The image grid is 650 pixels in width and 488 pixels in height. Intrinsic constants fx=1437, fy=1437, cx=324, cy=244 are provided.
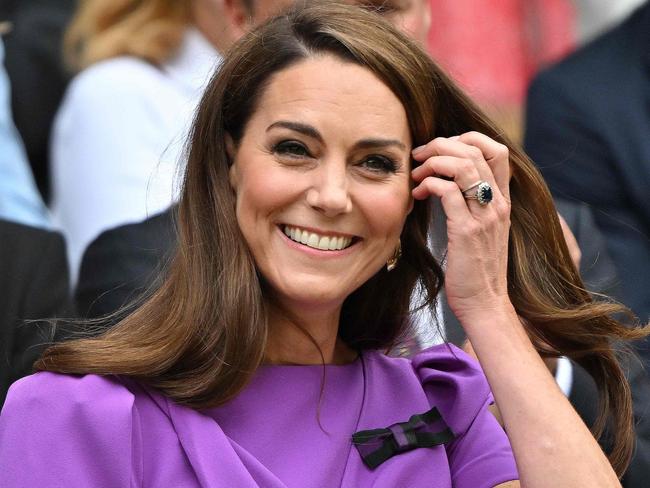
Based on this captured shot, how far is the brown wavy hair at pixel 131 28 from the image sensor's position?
175 inches

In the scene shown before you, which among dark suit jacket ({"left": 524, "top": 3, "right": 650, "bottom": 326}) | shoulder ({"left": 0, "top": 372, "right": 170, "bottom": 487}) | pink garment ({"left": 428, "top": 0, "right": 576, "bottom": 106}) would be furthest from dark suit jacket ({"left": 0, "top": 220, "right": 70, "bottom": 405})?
pink garment ({"left": 428, "top": 0, "right": 576, "bottom": 106})

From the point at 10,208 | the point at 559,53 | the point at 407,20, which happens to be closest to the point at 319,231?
the point at 407,20

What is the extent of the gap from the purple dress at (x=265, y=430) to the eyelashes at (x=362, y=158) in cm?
44

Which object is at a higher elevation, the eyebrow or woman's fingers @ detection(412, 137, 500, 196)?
the eyebrow

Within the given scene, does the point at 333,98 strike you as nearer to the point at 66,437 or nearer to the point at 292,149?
the point at 292,149

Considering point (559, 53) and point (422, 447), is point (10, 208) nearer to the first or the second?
point (422, 447)

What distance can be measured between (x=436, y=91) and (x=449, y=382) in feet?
2.03

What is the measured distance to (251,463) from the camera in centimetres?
269

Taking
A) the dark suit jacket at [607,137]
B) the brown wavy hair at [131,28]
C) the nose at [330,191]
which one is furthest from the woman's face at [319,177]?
the brown wavy hair at [131,28]

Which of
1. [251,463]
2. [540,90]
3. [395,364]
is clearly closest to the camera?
[251,463]

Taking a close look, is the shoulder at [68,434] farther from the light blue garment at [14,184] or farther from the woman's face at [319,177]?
the light blue garment at [14,184]

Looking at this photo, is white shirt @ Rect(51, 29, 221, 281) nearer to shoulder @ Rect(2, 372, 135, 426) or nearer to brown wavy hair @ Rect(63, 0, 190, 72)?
brown wavy hair @ Rect(63, 0, 190, 72)

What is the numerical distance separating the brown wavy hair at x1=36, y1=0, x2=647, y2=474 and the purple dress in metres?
0.06

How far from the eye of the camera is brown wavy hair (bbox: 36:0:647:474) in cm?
272
